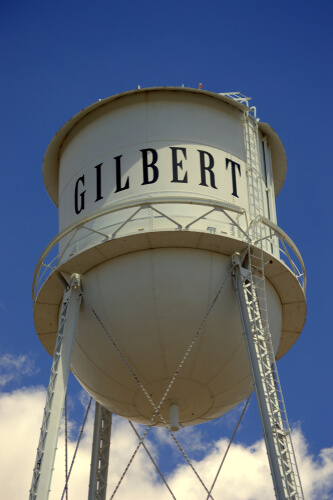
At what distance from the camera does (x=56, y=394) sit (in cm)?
1495

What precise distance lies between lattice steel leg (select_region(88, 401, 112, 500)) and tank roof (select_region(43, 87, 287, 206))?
184 inches

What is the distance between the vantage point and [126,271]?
15.4 meters

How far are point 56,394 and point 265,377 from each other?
3528 mm

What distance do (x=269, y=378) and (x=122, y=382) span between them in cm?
276

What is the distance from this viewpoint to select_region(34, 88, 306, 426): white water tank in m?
15.3

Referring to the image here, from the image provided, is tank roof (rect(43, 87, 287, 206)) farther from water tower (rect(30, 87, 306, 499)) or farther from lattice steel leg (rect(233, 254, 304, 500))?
lattice steel leg (rect(233, 254, 304, 500))

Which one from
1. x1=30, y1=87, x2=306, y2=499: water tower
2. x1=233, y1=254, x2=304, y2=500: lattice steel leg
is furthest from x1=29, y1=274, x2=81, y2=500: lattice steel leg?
x1=233, y1=254, x2=304, y2=500: lattice steel leg

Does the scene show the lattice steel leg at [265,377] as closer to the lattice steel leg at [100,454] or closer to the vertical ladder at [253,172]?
the vertical ladder at [253,172]

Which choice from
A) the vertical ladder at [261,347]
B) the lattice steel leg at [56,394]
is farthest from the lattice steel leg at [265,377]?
the lattice steel leg at [56,394]

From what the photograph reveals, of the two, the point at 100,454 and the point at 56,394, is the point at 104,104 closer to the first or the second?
the point at 56,394

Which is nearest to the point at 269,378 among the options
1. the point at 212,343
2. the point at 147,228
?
the point at 212,343

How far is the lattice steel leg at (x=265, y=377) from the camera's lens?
1384cm

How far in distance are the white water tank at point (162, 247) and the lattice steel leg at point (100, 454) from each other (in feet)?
4.55

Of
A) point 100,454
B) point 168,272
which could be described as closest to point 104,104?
point 168,272
